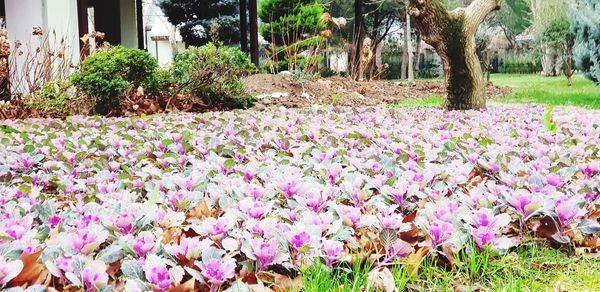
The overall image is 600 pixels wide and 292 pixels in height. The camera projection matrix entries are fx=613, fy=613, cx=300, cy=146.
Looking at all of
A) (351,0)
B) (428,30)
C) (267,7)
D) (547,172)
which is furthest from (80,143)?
(351,0)

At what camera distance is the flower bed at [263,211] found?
1.34m

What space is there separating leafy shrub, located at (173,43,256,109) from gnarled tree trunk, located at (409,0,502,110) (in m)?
2.25

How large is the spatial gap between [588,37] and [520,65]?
64.1 feet

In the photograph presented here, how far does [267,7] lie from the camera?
12516 millimetres

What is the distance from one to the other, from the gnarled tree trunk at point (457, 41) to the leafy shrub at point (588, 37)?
3.48 metres

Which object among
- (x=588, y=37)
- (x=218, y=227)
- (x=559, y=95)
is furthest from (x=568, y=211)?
(x=559, y=95)

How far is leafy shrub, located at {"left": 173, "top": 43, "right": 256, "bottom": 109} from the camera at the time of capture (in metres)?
7.16

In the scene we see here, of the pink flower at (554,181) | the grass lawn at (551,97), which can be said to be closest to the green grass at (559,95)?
the grass lawn at (551,97)

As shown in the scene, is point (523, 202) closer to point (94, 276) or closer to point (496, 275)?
point (496, 275)

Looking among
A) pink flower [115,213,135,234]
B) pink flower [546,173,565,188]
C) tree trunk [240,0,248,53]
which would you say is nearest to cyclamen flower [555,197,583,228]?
pink flower [546,173,565,188]

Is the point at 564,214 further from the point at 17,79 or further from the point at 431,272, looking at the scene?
the point at 17,79

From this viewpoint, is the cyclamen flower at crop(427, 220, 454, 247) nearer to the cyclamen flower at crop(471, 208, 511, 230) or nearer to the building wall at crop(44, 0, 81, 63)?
the cyclamen flower at crop(471, 208, 511, 230)

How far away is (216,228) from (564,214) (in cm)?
96

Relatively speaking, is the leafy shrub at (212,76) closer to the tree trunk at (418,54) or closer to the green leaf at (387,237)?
the green leaf at (387,237)
